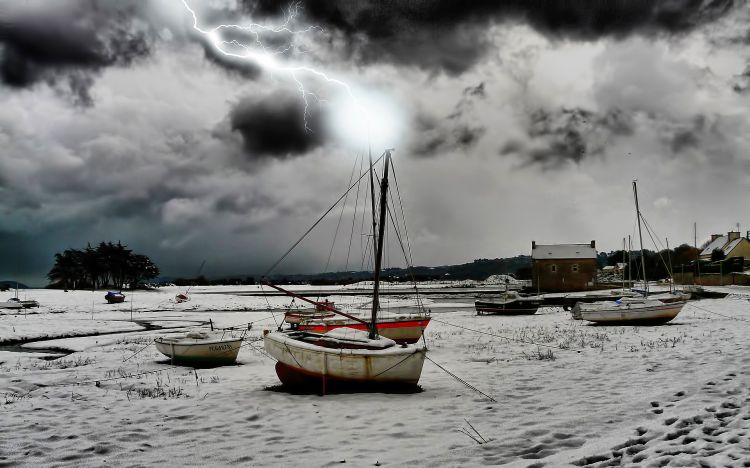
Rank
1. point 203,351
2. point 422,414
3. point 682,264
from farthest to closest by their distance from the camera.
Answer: point 682,264
point 203,351
point 422,414

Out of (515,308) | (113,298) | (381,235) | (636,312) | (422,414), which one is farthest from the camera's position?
(113,298)

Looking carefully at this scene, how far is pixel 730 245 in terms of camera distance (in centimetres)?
8456

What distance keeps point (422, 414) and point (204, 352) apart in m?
10.3

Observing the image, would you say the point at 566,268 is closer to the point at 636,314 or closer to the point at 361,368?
the point at 636,314

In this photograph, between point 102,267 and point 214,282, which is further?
point 214,282

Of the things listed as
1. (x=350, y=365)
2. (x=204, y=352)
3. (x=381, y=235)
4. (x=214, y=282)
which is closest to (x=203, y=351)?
(x=204, y=352)

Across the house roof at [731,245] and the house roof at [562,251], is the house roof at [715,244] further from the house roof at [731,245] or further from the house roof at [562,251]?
the house roof at [562,251]

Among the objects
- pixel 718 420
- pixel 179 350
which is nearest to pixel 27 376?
pixel 179 350

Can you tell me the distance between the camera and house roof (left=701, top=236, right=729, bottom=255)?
89.6 metres

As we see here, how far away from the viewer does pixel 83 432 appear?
8.41 metres

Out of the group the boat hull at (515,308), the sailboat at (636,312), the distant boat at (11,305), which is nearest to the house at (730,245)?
the boat hull at (515,308)

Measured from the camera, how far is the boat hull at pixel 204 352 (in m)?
16.6

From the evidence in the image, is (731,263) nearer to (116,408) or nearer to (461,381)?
(461,381)

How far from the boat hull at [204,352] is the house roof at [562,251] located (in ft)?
232
